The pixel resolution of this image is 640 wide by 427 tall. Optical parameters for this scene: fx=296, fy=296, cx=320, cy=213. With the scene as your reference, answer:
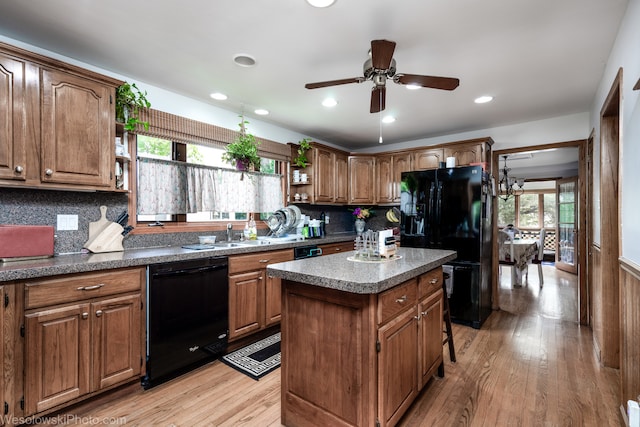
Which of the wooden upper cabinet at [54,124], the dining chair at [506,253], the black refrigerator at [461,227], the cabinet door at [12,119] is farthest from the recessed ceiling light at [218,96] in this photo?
the dining chair at [506,253]

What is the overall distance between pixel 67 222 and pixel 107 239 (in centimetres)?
29

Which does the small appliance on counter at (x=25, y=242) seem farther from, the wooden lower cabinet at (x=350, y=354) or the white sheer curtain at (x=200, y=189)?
the wooden lower cabinet at (x=350, y=354)

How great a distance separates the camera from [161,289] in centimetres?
223

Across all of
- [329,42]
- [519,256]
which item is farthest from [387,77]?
[519,256]

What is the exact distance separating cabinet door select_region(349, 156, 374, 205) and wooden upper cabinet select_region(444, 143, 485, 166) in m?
1.20

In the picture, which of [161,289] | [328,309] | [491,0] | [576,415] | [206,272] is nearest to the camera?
[328,309]

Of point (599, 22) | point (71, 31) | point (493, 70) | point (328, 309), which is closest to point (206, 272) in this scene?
point (328, 309)

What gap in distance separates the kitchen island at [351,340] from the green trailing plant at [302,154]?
96.3 inches

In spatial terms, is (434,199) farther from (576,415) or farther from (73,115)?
(73,115)

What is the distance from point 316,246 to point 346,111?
1.66 meters

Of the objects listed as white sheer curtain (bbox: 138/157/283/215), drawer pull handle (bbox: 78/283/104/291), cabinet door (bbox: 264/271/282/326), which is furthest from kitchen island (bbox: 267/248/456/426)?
white sheer curtain (bbox: 138/157/283/215)

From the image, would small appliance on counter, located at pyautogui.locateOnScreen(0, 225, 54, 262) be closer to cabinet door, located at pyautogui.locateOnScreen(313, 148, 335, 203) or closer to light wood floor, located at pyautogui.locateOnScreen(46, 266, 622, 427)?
light wood floor, located at pyautogui.locateOnScreen(46, 266, 622, 427)

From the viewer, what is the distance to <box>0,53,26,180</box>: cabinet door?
5.97ft

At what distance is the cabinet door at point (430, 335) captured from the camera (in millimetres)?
1942
